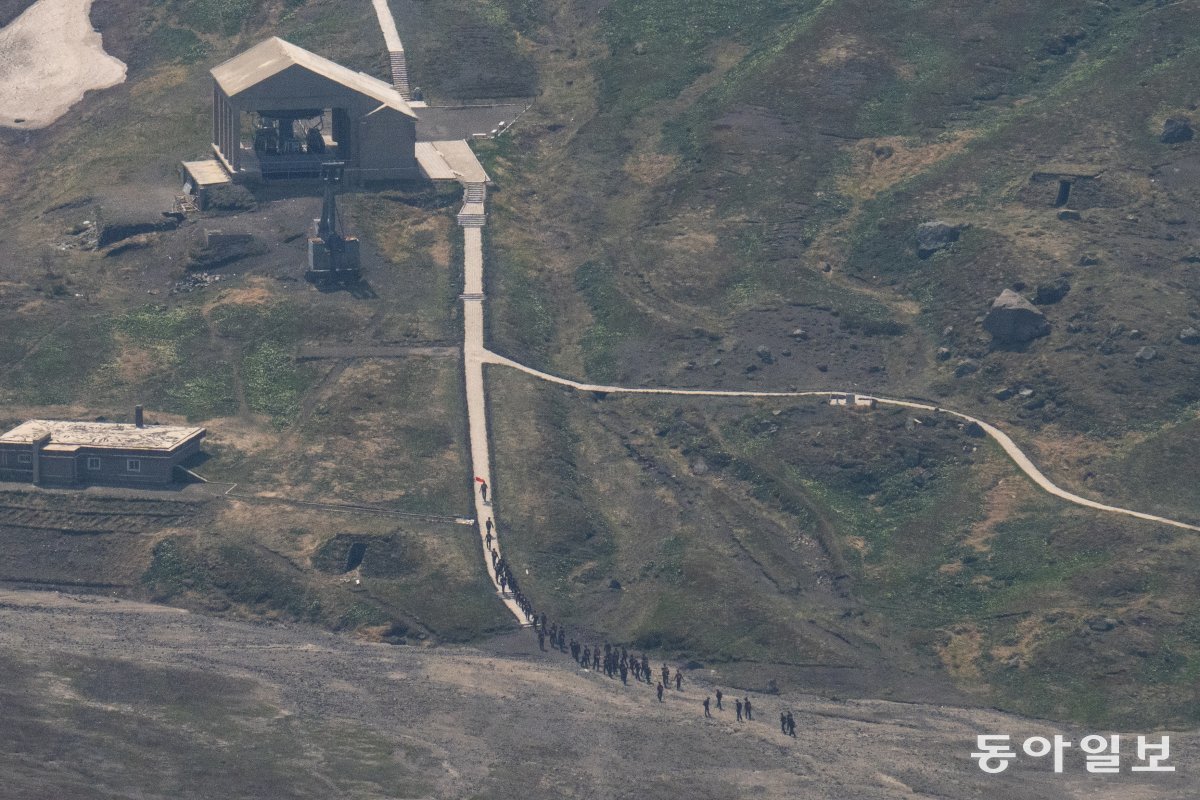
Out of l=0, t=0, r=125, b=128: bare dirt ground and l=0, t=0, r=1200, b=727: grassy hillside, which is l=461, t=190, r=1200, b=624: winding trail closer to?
l=0, t=0, r=1200, b=727: grassy hillside

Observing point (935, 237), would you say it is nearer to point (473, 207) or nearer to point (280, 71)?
point (473, 207)

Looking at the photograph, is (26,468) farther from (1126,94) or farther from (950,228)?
(1126,94)

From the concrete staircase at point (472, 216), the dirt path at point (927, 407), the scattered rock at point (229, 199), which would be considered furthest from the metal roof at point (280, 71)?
the dirt path at point (927, 407)

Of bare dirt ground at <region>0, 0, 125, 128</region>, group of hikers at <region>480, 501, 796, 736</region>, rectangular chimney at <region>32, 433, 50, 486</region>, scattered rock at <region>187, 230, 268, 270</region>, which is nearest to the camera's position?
group of hikers at <region>480, 501, 796, 736</region>

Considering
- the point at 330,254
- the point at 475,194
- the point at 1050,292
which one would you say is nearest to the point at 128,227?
the point at 330,254

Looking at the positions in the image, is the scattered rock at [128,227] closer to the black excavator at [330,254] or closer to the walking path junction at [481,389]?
the black excavator at [330,254]

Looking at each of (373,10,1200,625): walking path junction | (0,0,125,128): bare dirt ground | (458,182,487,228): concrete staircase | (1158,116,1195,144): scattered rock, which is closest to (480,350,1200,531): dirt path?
(373,10,1200,625): walking path junction
